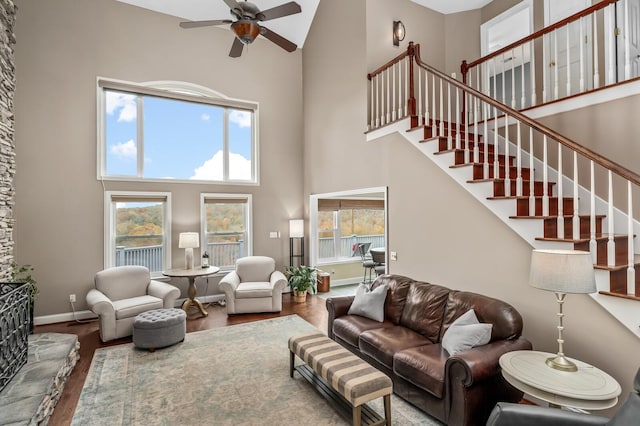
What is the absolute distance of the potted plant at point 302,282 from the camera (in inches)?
240

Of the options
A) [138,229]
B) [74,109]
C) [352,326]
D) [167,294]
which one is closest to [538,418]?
[352,326]

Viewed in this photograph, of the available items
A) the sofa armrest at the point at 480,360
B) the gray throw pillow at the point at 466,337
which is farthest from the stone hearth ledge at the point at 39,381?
the gray throw pillow at the point at 466,337

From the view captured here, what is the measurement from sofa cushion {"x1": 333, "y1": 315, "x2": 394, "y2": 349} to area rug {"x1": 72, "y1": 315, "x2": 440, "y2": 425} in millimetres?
630

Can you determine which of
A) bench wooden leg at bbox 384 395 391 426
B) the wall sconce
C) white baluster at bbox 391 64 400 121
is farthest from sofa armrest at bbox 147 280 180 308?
the wall sconce

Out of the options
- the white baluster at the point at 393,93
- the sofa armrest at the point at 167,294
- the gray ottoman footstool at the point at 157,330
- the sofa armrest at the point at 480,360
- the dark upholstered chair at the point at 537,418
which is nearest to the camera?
the dark upholstered chair at the point at 537,418

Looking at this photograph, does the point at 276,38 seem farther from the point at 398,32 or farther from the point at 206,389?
the point at 206,389

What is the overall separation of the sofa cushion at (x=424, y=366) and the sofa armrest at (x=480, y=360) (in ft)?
0.45

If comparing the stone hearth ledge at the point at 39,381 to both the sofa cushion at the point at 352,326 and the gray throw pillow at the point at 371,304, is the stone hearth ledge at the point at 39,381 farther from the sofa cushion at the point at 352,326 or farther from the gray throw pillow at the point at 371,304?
the gray throw pillow at the point at 371,304

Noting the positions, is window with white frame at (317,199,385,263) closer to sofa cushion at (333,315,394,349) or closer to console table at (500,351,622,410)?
sofa cushion at (333,315,394,349)

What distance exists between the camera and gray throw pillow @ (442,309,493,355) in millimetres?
2562

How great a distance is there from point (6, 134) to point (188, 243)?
8.85ft

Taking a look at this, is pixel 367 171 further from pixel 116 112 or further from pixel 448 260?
pixel 116 112

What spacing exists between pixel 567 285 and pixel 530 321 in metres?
1.05

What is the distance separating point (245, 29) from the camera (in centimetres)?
351
